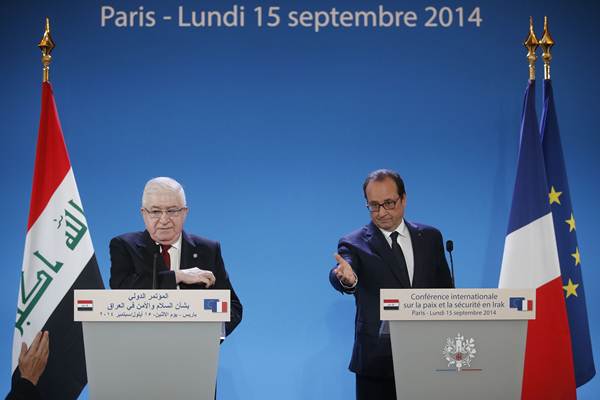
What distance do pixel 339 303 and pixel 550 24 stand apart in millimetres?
2124

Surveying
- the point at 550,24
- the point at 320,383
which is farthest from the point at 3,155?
the point at 550,24

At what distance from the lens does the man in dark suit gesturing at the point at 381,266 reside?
3.31 metres

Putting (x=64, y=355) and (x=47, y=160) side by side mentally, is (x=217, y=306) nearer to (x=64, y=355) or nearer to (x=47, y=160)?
(x=64, y=355)

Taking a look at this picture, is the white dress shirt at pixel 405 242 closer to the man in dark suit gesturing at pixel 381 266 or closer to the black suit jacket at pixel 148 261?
the man in dark suit gesturing at pixel 381 266

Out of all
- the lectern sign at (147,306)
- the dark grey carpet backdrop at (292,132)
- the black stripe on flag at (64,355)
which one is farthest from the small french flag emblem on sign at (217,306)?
the dark grey carpet backdrop at (292,132)

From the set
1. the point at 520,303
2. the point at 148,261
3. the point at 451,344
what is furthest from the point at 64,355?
the point at 520,303

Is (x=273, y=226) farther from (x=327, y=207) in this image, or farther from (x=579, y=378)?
(x=579, y=378)

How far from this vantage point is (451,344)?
2693 millimetres

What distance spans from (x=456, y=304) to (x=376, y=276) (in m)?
0.77

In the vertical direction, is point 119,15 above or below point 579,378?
above

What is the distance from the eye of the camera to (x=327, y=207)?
471cm

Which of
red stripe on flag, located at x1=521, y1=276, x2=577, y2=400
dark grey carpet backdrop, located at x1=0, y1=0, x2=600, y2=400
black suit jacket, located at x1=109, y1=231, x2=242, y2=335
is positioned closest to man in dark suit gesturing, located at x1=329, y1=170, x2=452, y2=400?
black suit jacket, located at x1=109, y1=231, x2=242, y2=335

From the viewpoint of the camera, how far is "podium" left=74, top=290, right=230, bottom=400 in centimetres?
261

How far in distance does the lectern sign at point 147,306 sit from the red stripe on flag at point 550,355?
1.80 metres
